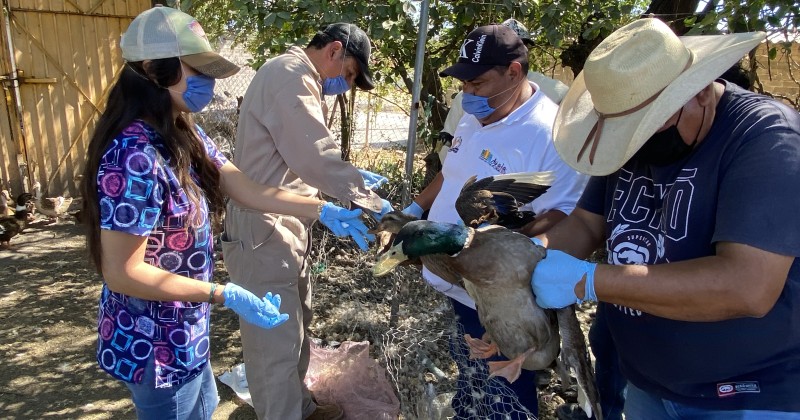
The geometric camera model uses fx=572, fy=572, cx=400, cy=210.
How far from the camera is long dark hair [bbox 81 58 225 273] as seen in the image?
6.93 ft

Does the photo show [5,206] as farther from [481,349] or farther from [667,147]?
[667,147]

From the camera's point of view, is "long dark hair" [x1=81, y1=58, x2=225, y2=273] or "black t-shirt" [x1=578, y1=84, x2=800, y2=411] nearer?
"black t-shirt" [x1=578, y1=84, x2=800, y2=411]

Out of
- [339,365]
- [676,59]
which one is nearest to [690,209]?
[676,59]

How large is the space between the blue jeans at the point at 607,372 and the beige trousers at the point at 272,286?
1744 millimetres

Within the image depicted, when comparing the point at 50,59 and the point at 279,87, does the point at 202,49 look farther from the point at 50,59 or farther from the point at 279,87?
the point at 50,59

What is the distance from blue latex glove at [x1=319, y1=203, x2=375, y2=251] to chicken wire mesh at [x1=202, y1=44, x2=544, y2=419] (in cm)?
72

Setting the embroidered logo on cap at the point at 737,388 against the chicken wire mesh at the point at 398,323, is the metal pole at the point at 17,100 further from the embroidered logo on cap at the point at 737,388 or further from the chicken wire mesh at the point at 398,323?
the embroidered logo on cap at the point at 737,388

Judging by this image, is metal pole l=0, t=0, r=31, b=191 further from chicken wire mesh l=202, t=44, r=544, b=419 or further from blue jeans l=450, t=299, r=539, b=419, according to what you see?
blue jeans l=450, t=299, r=539, b=419

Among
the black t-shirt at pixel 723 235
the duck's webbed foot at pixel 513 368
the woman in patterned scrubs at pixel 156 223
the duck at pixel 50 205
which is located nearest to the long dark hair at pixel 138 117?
the woman in patterned scrubs at pixel 156 223

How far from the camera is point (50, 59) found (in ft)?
28.0

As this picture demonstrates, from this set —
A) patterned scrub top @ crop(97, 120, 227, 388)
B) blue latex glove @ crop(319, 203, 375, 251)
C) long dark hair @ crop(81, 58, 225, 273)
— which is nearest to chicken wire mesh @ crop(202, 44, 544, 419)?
blue latex glove @ crop(319, 203, 375, 251)

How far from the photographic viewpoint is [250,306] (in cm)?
248

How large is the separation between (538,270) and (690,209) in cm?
61

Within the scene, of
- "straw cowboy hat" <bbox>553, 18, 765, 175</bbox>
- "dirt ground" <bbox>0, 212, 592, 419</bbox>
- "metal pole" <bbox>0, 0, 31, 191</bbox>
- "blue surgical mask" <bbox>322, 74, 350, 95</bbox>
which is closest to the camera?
"straw cowboy hat" <bbox>553, 18, 765, 175</bbox>
